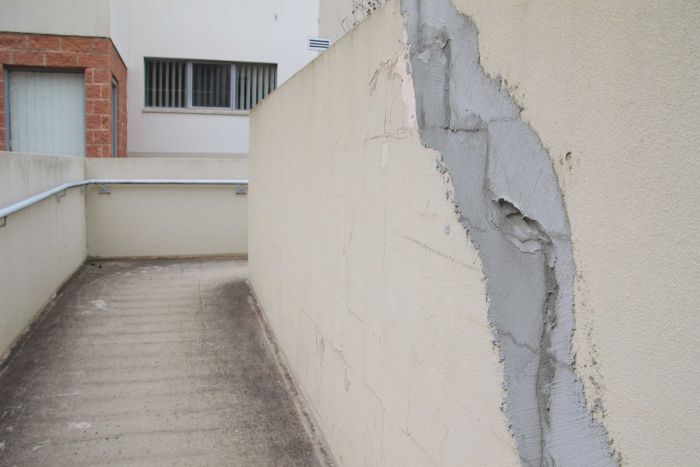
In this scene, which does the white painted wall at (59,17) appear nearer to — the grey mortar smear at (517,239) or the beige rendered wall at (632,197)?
the grey mortar smear at (517,239)

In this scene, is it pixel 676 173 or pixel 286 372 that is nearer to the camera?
pixel 676 173

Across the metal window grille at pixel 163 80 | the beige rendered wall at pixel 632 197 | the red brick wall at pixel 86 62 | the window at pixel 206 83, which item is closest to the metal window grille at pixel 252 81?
the window at pixel 206 83

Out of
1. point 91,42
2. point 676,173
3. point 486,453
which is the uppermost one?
point 91,42

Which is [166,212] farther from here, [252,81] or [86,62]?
[252,81]

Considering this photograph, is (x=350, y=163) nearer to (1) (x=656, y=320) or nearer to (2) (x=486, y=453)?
(2) (x=486, y=453)

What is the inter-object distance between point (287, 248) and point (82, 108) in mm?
6725

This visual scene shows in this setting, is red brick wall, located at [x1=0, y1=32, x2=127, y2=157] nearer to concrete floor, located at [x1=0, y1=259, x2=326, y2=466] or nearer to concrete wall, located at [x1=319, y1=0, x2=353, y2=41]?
concrete floor, located at [x1=0, y1=259, x2=326, y2=466]

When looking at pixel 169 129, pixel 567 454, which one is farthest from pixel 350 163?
pixel 169 129

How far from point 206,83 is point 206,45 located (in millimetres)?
705

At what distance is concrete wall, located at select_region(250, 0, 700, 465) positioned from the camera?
115 cm

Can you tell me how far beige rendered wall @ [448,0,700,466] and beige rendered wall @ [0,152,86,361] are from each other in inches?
181

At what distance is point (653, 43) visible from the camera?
3.86 feet

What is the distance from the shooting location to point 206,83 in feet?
40.9

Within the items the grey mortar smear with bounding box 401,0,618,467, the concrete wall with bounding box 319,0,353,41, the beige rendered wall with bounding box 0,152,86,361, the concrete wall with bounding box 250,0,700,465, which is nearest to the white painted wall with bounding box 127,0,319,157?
the concrete wall with bounding box 319,0,353,41
